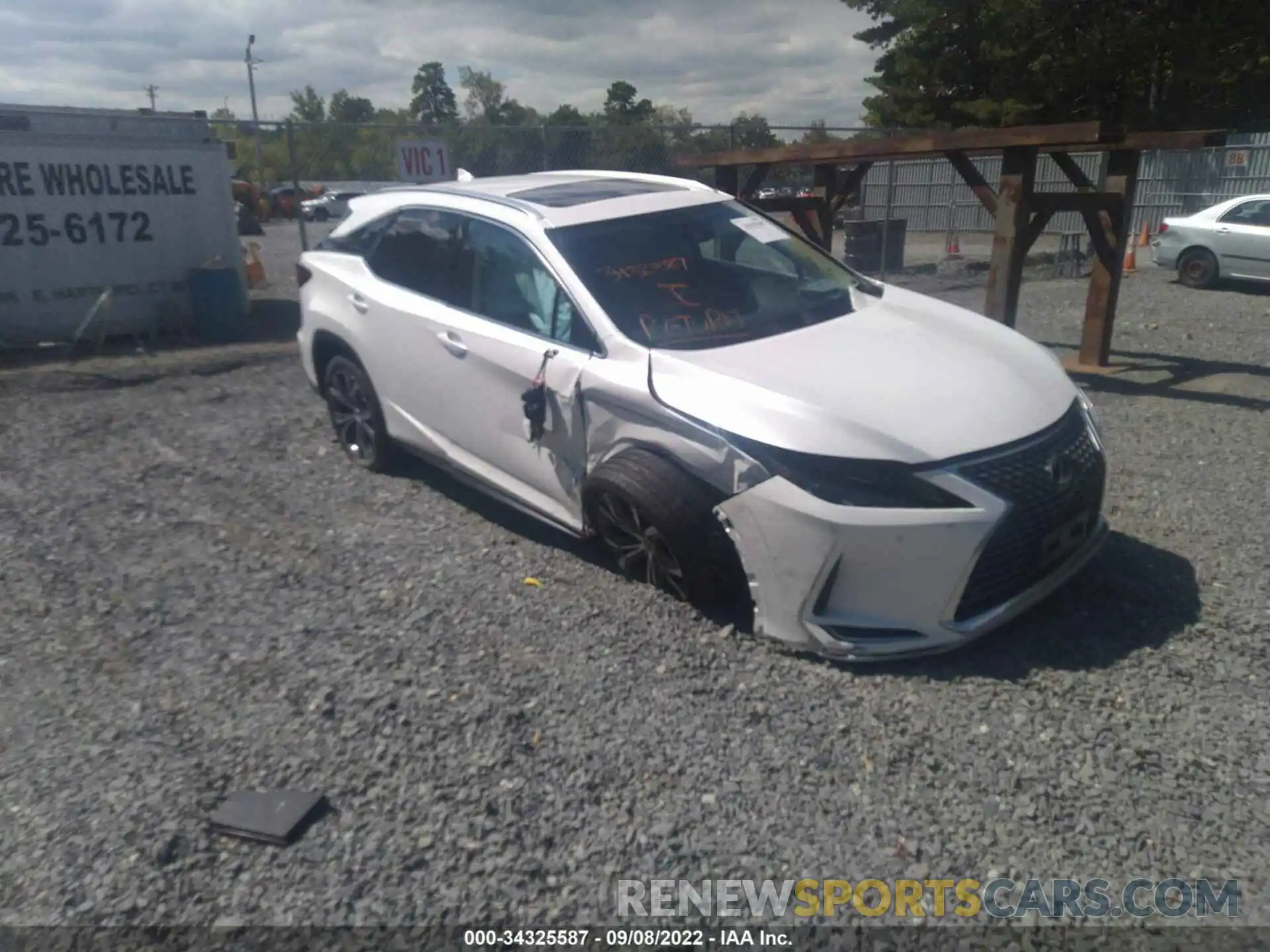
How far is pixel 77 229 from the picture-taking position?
34.6ft

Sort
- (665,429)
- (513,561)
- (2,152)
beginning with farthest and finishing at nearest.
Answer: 1. (2,152)
2. (513,561)
3. (665,429)

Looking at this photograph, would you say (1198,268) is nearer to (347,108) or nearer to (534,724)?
(534,724)

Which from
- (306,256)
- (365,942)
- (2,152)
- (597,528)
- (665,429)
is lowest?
(365,942)

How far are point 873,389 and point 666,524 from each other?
0.94 m

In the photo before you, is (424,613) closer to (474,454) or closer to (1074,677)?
(474,454)

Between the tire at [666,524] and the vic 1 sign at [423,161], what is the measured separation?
9.58 metres

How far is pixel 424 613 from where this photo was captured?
4238 mm

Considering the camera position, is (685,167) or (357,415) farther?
(685,167)

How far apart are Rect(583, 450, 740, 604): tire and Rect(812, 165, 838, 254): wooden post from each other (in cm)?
628

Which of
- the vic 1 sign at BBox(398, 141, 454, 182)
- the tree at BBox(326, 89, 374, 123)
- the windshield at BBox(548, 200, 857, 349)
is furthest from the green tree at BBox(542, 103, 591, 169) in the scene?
the tree at BBox(326, 89, 374, 123)

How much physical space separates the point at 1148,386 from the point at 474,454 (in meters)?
5.75

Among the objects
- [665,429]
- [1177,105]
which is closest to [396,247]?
[665,429]

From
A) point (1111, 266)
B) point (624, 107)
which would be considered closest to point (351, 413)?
point (1111, 266)

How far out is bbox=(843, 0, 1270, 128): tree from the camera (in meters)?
31.5
